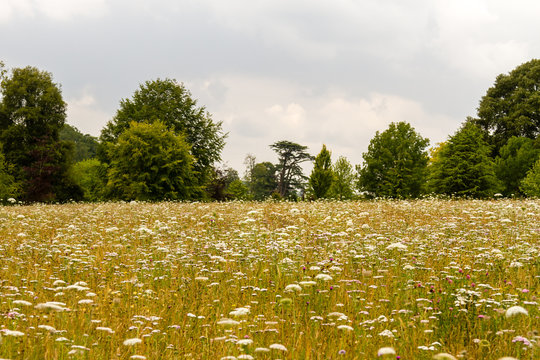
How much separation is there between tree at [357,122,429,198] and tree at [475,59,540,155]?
1035cm

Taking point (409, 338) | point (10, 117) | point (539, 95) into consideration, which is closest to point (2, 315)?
point (409, 338)

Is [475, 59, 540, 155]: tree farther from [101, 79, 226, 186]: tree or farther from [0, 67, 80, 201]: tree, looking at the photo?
[0, 67, 80, 201]: tree

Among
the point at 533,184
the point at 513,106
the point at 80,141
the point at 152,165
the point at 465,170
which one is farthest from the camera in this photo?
the point at 80,141

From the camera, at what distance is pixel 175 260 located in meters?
7.15

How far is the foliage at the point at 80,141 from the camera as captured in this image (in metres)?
99.6

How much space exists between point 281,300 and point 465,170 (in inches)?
1662

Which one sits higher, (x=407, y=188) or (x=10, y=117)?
(x=10, y=117)

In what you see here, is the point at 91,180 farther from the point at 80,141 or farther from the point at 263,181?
the point at 80,141

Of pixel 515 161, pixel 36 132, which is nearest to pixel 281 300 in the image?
pixel 515 161

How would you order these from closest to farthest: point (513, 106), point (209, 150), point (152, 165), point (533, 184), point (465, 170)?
point (152, 165), point (533, 184), point (465, 170), point (209, 150), point (513, 106)

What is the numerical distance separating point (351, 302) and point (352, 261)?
1.57 meters

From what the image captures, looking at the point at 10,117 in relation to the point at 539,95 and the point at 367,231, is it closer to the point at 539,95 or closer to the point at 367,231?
the point at 367,231

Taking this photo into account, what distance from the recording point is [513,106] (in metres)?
52.0

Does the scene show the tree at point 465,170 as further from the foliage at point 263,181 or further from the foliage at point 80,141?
the foliage at point 80,141
